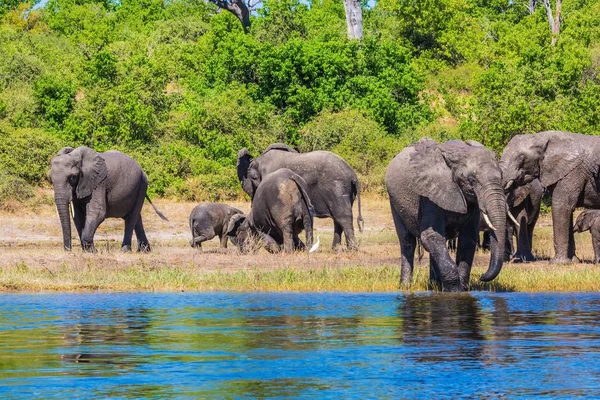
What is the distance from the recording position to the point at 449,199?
50.6 feet

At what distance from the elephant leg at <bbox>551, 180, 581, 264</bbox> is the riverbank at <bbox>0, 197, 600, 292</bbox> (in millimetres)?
360

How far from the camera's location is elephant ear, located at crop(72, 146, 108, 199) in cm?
2298

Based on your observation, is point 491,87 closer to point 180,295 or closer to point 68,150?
point 68,150

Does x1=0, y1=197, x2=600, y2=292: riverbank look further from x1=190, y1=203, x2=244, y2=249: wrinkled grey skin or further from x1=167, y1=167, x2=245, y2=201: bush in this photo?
x1=167, y1=167, x2=245, y2=201: bush

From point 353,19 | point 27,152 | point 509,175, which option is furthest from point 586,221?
point 353,19

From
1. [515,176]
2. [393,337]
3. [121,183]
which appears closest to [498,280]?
[515,176]

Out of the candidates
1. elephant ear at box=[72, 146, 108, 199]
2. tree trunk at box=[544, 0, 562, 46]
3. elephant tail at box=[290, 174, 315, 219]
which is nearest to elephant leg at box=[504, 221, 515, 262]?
elephant tail at box=[290, 174, 315, 219]

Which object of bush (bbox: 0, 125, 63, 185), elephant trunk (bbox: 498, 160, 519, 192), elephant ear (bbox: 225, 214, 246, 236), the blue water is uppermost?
bush (bbox: 0, 125, 63, 185)

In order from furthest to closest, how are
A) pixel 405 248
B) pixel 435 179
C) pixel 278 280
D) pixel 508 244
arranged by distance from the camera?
pixel 508 244, pixel 278 280, pixel 405 248, pixel 435 179

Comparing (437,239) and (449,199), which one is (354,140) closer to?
(437,239)

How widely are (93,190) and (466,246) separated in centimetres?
939

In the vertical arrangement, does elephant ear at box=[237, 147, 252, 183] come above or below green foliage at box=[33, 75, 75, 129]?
below

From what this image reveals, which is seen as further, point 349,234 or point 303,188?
point 349,234

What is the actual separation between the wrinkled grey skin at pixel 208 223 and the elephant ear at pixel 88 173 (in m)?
2.75
